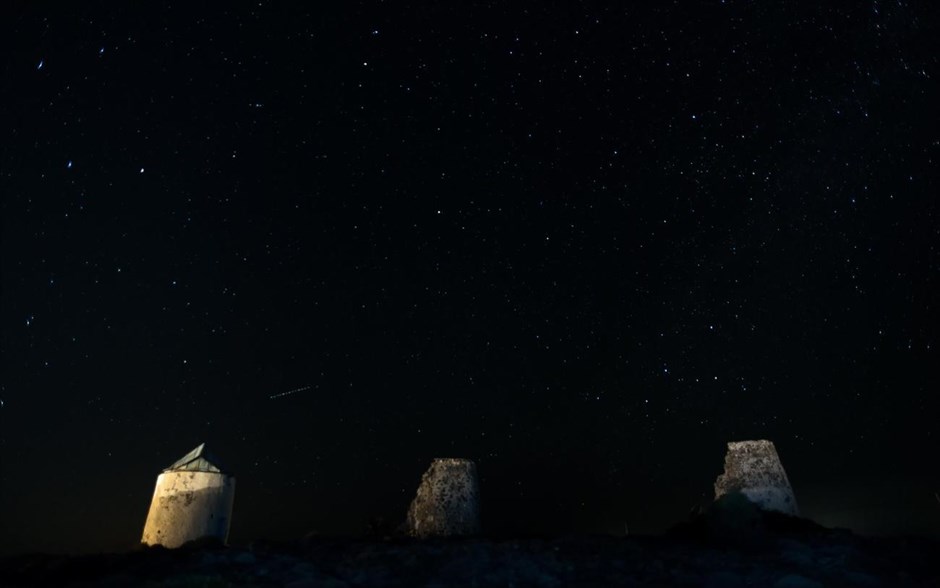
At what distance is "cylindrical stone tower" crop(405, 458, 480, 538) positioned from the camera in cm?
1744

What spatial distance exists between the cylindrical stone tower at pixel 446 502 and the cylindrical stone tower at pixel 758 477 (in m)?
7.87

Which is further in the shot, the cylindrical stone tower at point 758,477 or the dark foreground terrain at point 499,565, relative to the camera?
the cylindrical stone tower at point 758,477

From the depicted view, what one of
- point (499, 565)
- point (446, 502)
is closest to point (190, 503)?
point (446, 502)

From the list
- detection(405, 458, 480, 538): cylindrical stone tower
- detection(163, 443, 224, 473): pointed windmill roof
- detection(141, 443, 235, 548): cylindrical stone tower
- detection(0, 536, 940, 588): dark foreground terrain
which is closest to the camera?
detection(0, 536, 940, 588): dark foreground terrain

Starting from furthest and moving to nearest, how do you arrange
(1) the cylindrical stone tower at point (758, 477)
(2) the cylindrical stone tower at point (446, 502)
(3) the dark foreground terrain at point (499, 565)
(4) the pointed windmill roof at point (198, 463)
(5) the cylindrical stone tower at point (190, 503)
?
(1) the cylindrical stone tower at point (758, 477) → (2) the cylindrical stone tower at point (446, 502) → (4) the pointed windmill roof at point (198, 463) → (5) the cylindrical stone tower at point (190, 503) → (3) the dark foreground terrain at point (499, 565)

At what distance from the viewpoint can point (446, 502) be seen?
698 inches

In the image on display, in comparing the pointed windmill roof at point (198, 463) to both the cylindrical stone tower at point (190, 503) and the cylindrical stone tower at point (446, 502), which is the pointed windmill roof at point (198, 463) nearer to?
the cylindrical stone tower at point (190, 503)

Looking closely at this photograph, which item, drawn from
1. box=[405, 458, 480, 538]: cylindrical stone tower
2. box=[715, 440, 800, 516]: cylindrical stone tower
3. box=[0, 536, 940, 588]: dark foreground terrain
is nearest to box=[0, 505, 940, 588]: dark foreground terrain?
box=[0, 536, 940, 588]: dark foreground terrain

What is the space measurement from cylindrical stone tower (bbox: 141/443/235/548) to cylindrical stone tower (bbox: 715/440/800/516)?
584 inches

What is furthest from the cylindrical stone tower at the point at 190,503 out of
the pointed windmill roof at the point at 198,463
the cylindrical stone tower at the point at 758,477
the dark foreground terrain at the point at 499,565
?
the cylindrical stone tower at the point at 758,477

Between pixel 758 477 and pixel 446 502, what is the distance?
10110mm

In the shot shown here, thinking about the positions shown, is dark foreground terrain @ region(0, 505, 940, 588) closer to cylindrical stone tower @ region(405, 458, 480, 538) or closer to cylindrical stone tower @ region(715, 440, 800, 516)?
cylindrical stone tower @ region(405, 458, 480, 538)

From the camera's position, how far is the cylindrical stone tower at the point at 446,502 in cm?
1744

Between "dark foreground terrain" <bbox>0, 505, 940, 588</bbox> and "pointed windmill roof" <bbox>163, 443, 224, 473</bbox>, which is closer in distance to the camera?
"dark foreground terrain" <bbox>0, 505, 940, 588</bbox>
